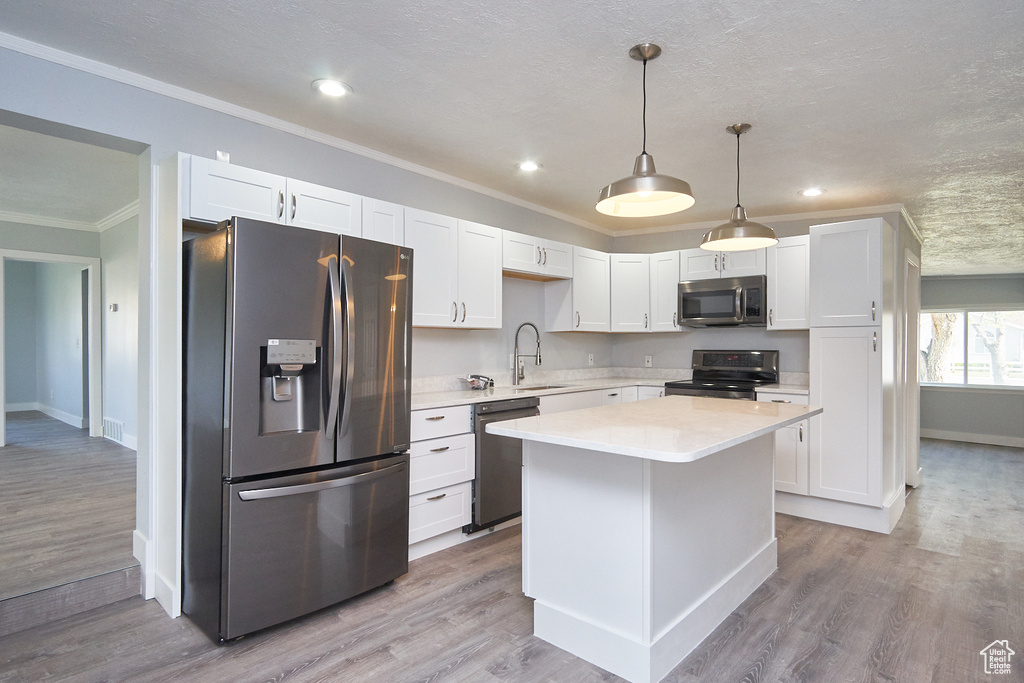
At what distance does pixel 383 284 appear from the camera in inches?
107

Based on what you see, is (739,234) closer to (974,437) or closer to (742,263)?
(742,263)

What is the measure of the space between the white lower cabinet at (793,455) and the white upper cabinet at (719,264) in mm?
1177

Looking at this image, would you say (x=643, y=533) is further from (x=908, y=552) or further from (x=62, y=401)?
(x=62, y=401)

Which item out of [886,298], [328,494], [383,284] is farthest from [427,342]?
[886,298]

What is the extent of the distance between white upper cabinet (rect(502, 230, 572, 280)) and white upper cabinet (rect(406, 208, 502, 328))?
123 mm

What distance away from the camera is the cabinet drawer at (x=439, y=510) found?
3156 millimetres

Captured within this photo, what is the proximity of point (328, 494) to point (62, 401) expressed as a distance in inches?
308

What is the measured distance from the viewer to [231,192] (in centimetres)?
261

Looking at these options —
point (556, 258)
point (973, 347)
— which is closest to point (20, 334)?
point (556, 258)

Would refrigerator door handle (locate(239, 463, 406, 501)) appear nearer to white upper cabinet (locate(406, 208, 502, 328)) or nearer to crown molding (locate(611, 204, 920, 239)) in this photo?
white upper cabinet (locate(406, 208, 502, 328))

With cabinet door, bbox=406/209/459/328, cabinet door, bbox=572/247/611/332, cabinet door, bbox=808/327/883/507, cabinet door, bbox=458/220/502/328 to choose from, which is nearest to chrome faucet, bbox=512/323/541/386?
cabinet door, bbox=572/247/611/332

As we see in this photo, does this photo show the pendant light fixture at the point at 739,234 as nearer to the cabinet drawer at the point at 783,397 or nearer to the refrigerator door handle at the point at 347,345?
the cabinet drawer at the point at 783,397

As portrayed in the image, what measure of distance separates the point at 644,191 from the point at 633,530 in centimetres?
128

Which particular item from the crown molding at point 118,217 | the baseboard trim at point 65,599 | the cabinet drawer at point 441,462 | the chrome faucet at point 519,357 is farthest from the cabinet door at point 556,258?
the crown molding at point 118,217
